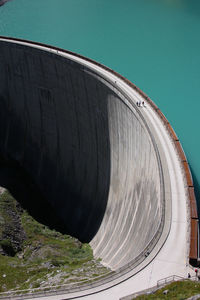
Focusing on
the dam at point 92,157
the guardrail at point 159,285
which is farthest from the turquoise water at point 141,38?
the guardrail at point 159,285

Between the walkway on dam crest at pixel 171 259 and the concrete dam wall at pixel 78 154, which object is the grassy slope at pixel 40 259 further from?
the walkway on dam crest at pixel 171 259

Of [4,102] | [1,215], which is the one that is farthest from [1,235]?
[4,102]

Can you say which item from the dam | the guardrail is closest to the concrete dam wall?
the dam

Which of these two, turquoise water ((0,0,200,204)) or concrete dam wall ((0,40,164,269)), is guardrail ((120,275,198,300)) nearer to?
concrete dam wall ((0,40,164,269))

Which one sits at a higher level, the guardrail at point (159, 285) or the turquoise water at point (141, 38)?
the turquoise water at point (141, 38)

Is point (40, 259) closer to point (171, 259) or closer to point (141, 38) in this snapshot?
point (171, 259)

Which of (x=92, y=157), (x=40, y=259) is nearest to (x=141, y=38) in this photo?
(x=92, y=157)
